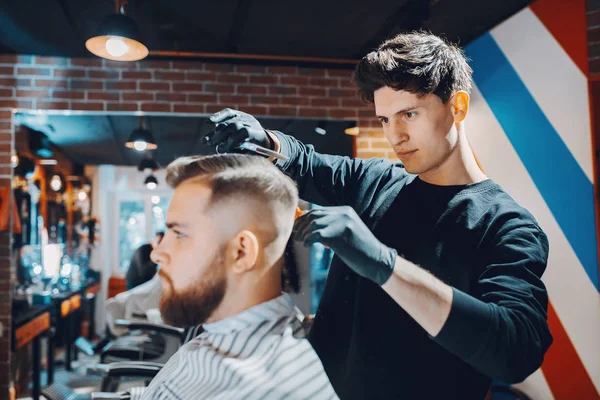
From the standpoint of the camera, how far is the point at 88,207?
12.8ft

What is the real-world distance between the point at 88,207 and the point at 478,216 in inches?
143

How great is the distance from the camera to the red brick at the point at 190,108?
11.9 feet

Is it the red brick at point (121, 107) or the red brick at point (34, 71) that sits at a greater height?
the red brick at point (34, 71)

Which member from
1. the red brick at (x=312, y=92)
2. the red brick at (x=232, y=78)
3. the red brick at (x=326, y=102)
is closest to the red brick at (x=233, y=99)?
the red brick at (x=232, y=78)

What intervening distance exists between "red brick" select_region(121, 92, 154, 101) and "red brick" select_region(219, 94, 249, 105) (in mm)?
529

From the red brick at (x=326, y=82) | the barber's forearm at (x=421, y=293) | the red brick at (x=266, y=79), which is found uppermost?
the red brick at (x=266, y=79)

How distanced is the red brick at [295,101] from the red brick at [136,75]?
3.43 ft

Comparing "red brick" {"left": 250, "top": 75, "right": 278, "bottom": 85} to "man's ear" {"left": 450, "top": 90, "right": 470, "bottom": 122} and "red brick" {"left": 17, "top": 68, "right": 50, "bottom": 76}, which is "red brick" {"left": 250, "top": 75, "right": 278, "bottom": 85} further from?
"man's ear" {"left": 450, "top": 90, "right": 470, "bottom": 122}

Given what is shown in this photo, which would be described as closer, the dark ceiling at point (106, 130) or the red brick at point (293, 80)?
the dark ceiling at point (106, 130)

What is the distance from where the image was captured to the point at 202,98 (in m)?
3.69

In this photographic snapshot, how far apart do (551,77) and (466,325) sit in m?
2.24

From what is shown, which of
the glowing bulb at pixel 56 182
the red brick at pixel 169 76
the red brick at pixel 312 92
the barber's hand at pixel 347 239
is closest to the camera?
the barber's hand at pixel 347 239

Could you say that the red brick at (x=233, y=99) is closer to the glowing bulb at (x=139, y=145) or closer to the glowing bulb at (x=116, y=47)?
the glowing bulb at (x=139, y=145)

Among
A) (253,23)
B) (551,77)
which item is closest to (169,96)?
(253,23)
